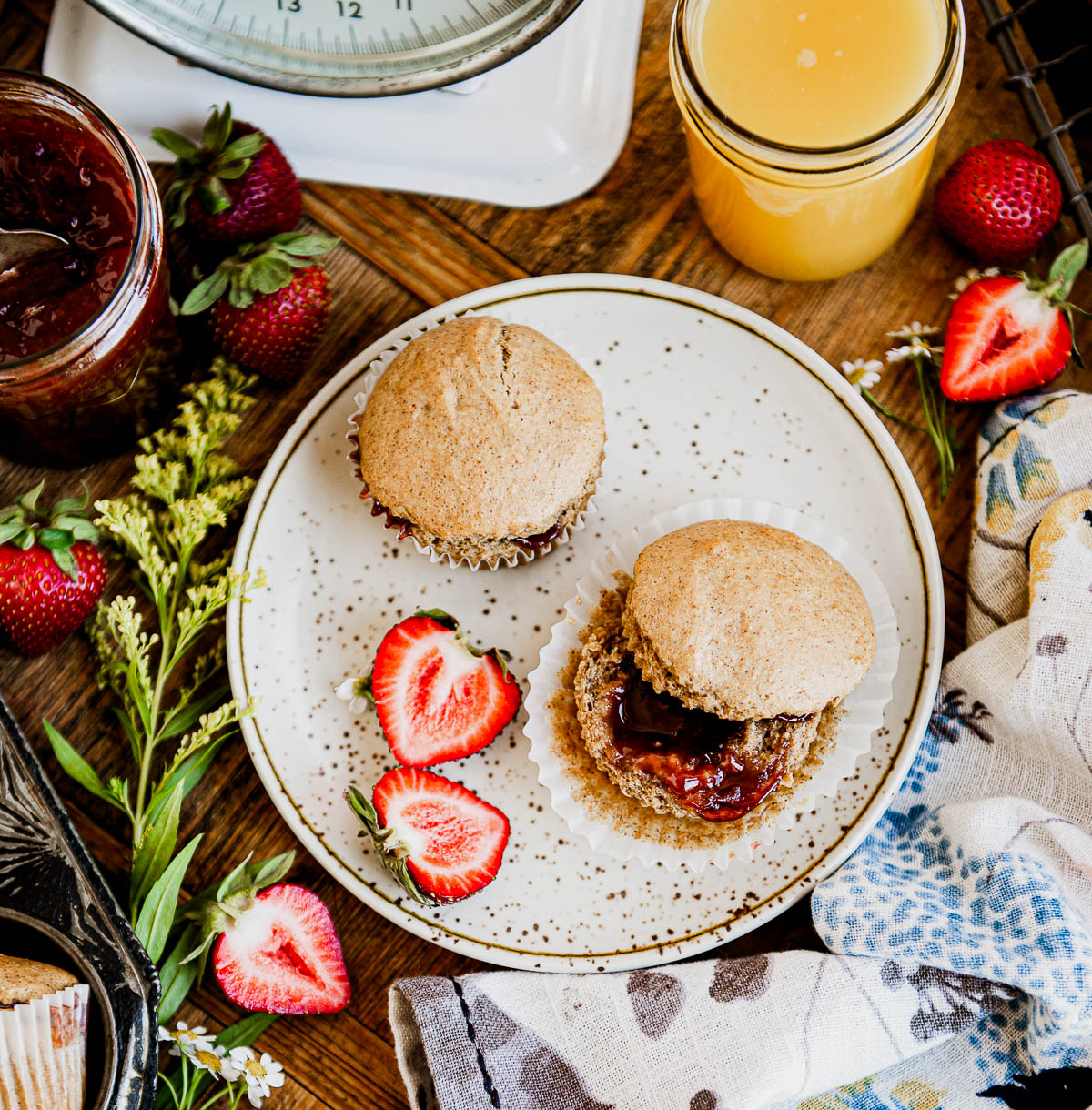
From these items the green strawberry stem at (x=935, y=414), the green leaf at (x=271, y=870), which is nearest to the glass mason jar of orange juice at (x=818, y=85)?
the green strawberry stem at (x=935, y=414)

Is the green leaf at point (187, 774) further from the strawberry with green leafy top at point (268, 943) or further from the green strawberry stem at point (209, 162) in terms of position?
the green strawberry stem at point (209, 162)

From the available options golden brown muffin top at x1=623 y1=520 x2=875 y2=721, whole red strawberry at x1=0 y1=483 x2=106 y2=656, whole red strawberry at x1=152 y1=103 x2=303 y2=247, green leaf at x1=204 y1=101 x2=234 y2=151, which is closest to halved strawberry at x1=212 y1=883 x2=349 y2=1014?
whole red strawberry at x1=0 y1=483 x2=106 y2=656

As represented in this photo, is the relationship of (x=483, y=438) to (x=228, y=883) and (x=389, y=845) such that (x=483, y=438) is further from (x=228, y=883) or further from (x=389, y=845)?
(x=228, y=883)

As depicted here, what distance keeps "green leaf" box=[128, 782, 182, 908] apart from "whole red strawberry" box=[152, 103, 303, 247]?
772mm

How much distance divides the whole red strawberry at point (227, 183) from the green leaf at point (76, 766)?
70 centimetres

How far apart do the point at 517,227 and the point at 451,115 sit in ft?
0.60

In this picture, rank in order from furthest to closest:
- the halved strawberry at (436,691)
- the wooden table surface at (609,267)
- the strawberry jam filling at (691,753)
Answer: the wooden table surface at (609,267) < the halved strawberry at (436,691) < the strawberry jam filling at (691,753)

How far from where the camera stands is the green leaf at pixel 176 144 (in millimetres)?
1512

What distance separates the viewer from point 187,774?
1546 mm

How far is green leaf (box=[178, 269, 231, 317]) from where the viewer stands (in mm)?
1515

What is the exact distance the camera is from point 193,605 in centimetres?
155

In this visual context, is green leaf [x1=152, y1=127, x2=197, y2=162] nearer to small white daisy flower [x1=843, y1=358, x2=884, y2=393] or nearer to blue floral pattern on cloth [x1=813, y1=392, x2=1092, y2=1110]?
small white daisy flower [x1=843, y1=358, x2=884, y2=393]

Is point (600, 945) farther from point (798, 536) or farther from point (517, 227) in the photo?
point (517, 227)

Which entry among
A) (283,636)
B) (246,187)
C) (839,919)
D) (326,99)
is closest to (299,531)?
(283,636)
